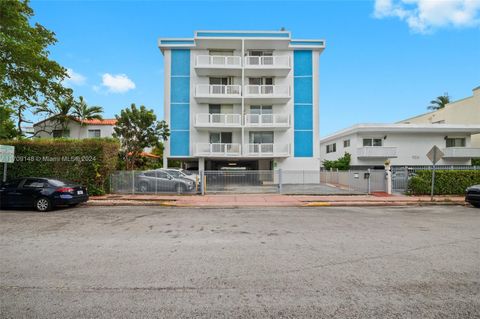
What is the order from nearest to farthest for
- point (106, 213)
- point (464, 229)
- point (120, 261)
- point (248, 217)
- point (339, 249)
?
point (120, 261)
point (339, 249)
point (464, 229)
point (248, 217)
point (106, 213)

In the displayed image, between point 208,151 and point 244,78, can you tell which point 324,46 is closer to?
point 244,78

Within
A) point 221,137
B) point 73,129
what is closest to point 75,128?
point 73,129

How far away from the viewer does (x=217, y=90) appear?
22156 millimetres

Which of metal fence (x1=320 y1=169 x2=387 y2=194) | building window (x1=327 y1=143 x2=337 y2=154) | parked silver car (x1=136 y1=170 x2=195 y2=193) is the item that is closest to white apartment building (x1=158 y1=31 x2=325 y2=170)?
metal fence (x1=320 y1=169 x2=387 y2=194)

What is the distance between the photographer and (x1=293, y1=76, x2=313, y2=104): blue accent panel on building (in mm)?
23062

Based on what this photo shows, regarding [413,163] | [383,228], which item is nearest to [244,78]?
[383,228]

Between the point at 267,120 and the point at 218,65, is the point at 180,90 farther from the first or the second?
the point at 267,120

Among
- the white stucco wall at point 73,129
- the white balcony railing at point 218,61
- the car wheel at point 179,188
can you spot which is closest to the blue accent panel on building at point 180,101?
the white balcony railing at point 218,61

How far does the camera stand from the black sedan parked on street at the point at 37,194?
10.1 metres

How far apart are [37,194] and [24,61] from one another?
9047 mm

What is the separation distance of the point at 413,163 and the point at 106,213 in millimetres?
29643

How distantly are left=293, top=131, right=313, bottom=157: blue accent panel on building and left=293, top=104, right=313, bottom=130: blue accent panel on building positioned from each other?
0.59 meters

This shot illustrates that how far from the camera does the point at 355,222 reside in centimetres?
805

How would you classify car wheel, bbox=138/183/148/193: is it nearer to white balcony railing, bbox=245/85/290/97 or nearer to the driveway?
the driveway
